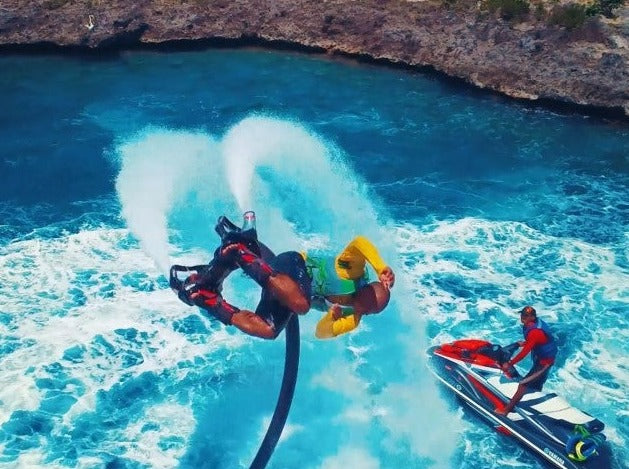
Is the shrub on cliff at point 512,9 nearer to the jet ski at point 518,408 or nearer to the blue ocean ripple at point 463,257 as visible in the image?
the blue ocean ripple at point 463,257

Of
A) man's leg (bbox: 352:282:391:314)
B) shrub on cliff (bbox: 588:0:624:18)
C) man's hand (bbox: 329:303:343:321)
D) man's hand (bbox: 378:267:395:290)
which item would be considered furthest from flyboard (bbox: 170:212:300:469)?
shrub on cliff (bbox: 588:0:624:18)

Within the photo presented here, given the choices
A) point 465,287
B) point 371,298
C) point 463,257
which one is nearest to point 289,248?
point 465,287

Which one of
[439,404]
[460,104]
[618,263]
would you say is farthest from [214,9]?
[439,404]

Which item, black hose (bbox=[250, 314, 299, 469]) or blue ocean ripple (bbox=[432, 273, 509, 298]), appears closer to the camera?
black hose (bbox=[250, 314, 299, 469])

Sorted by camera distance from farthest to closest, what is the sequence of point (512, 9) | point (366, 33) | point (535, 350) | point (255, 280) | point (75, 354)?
1. point (366, 33)
2. point (512, 9)
3. point (75, 354)
4. point (535, 350)
5. point (255, 280)

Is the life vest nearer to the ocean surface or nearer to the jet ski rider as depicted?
the jet ski rider

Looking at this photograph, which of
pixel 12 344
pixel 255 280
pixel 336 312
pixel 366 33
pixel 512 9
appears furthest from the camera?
pixel 366 33

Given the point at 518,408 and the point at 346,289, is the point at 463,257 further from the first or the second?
the point at 346,289

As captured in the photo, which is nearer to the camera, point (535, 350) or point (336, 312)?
point (336, 312)

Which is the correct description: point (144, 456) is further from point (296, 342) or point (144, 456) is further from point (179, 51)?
point (179, 51)
